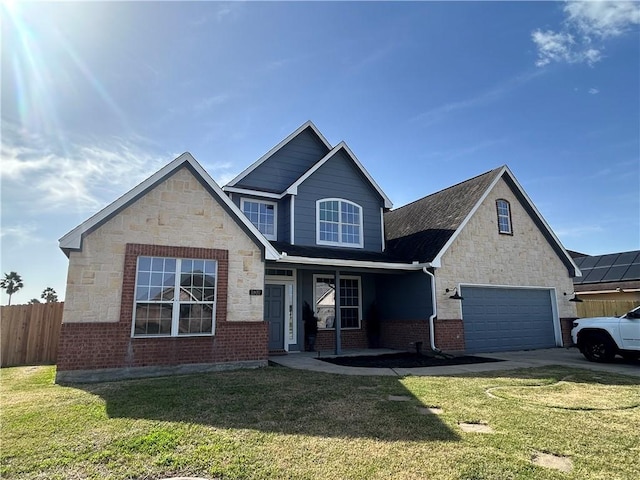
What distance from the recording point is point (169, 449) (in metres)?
4.20

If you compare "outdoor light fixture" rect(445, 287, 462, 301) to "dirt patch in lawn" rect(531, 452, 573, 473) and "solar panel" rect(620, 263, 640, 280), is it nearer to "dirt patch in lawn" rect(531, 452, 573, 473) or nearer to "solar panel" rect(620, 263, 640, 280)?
"dirt patch in lawn" rect(531, 452, 573, 473)

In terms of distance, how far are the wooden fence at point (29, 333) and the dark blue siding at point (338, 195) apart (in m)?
9.03

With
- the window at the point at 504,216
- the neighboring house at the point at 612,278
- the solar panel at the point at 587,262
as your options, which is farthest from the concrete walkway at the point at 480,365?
the solar panel at the point at 587,262

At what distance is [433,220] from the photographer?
637 inches

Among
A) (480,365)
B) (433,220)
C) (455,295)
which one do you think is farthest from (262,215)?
(480,365)

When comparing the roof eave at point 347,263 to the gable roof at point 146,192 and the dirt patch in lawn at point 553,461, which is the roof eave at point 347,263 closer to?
the gable roof at point 146,192

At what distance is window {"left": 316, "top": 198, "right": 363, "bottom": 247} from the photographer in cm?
1473

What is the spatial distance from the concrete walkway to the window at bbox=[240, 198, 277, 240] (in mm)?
4654

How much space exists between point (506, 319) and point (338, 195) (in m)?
8.21

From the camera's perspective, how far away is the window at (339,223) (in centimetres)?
1473

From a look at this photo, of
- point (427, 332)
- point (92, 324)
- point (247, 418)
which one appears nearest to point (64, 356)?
point (92, 324)

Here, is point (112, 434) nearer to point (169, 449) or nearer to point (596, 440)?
point (169, 449)

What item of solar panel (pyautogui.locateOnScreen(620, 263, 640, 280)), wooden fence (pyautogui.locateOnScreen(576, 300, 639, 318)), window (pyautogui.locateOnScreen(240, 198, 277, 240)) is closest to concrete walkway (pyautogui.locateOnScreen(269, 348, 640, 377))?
window (pyautogui.locateOnScreen(240, 198, 277, 240))

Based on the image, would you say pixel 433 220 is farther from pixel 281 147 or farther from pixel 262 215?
pixel 262 215
